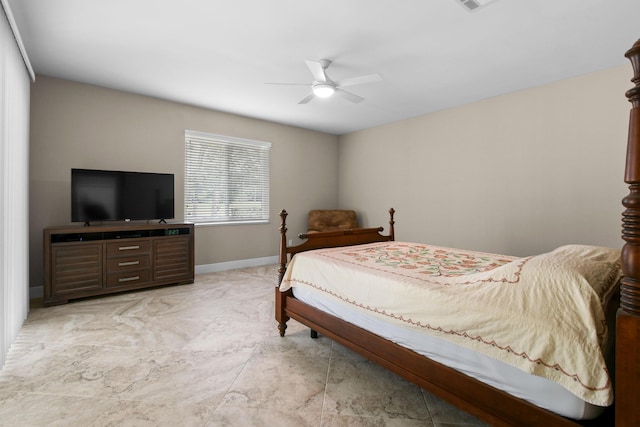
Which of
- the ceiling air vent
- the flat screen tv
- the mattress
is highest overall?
the ceiling air vent

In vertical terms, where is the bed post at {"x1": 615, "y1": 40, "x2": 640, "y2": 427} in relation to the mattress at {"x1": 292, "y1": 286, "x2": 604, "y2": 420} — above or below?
above

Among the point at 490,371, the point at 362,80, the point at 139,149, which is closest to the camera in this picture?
the point at 490,371

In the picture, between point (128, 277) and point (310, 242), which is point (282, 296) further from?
point (128, 277)

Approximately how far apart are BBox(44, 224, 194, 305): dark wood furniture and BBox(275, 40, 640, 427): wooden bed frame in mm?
2739

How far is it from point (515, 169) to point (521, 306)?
3.34m

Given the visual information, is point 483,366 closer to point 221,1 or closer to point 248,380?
point 248,380

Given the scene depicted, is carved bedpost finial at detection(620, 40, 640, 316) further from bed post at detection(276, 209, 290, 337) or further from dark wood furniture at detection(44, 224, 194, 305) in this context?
dark wood furniture at detection(44, 224, 194, 305)

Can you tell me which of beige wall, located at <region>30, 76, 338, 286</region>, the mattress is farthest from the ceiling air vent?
beige wall, located at <region>30, 76, 338, 286</region>

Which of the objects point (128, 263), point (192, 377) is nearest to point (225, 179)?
point (128, 263)

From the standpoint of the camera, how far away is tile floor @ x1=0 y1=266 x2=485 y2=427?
1.62m

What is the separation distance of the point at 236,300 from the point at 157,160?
2.41 meters

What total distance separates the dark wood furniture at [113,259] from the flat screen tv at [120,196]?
190mm

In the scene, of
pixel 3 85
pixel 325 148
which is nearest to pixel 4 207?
pixel 3 85

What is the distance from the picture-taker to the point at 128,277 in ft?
12.1
